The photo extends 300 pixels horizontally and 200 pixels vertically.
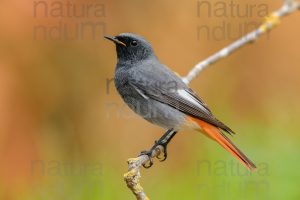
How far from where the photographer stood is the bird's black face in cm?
546

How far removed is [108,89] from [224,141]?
1523mm

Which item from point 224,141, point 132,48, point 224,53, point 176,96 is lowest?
point 224,141

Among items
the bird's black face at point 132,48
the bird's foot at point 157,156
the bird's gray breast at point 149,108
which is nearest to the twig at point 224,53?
the bird's foot at point 157,156

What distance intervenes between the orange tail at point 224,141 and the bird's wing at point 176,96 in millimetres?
83

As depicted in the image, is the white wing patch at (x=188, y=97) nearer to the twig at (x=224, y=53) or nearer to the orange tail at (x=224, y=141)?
the orange tail at (x=224, y=141)

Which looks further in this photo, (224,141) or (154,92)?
Answer: (154,92)

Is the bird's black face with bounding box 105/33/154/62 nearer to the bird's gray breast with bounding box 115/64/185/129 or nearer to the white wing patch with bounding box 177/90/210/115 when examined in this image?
the bird's gray breast with bounding box 115/64/185/129

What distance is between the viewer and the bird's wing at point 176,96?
17.4 feet

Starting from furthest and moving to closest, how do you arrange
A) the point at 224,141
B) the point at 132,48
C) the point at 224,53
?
the point at 132,48 → the point at 224,141 → the point at 224,53

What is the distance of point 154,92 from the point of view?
17.8 feet

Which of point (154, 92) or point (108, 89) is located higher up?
point (154, 92)

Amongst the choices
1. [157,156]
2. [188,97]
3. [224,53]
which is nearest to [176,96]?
[188,97]

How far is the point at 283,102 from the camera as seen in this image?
5.69 m

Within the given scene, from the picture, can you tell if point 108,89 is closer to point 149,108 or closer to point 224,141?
point 149,108
